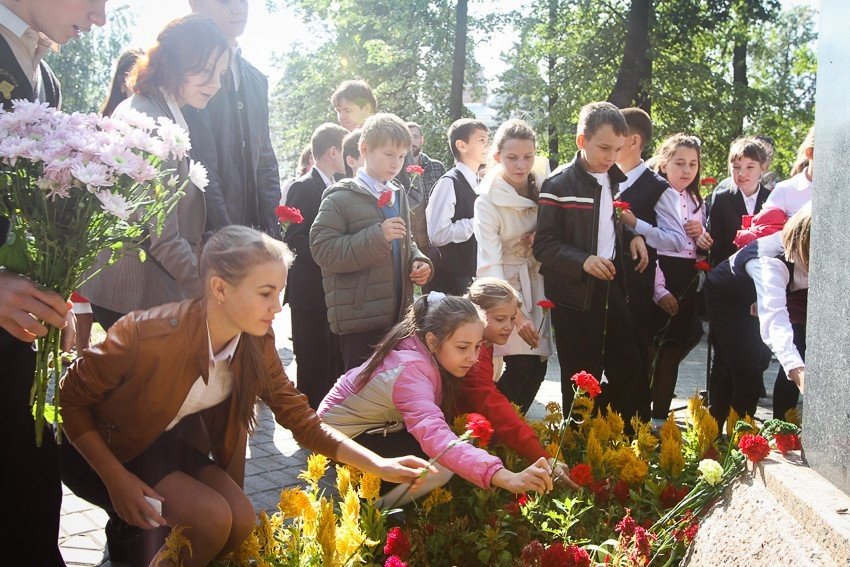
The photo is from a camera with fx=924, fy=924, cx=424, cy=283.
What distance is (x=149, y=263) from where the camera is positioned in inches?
141

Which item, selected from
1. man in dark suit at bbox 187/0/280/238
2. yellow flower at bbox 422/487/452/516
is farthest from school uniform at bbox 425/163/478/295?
yellow flower at bbox 422/487/452/516

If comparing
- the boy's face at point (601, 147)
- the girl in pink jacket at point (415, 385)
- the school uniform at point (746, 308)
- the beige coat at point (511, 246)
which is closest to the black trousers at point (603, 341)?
the beige coat at point (511, 246)

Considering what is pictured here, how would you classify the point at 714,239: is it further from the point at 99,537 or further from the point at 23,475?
the point at 23,475

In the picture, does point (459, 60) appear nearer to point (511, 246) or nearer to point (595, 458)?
point (511, 246)

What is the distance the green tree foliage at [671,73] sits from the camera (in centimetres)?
1934

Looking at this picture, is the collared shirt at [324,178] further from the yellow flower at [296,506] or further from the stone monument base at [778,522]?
the stone monument base at [778,522]

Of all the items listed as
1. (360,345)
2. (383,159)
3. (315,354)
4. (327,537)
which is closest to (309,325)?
(315,354)

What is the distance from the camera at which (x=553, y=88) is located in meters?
21.6

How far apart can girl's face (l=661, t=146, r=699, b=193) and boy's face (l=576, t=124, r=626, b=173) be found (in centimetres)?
127

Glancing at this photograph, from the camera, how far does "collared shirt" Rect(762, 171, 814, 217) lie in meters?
5.38

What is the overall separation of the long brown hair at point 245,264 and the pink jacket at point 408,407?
0.67 meters

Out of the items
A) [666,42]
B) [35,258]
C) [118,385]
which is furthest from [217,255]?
[666,42]

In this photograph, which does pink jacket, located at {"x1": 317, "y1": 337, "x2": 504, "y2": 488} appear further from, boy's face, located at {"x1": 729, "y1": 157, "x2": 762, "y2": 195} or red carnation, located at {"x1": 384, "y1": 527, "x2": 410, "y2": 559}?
boy's face, located at {"x1": 729, "y1": 157, "x2": 762, "y2": 195}

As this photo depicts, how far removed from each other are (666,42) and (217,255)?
17.7 metres
